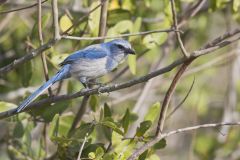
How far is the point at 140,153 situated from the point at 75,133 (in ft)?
1.69

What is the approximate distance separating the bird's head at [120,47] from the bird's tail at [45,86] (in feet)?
1.16

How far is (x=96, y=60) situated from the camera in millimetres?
4348

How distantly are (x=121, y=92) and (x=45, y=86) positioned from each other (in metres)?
2.89

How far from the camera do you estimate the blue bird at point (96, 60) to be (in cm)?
420

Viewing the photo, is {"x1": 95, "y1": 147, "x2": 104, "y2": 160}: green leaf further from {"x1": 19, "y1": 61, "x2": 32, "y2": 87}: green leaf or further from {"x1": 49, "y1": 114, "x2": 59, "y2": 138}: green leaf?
{"x1": 19, "y1": 61, "x2": 32, "y2": 87}: green leaf

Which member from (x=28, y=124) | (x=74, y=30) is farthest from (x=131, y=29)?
(x=28, y=124)

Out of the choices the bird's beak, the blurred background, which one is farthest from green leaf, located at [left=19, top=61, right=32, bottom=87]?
the bird's beak

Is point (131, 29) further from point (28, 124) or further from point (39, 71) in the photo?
point (39, 71)

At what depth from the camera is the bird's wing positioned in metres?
4.12

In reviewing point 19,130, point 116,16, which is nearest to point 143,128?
point 19,130

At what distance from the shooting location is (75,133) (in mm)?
3688

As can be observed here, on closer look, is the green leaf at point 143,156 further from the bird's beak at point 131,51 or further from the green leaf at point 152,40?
the green leaf at point 152,40

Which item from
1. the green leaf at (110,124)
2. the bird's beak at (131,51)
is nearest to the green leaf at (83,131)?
the green leaf at (110,124)

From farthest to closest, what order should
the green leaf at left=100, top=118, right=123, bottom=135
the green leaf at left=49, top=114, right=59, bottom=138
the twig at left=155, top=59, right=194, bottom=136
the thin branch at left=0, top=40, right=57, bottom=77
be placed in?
the green leaf at left=49, top=114, right=59, bottom=138, the green leaf at left=100, top=118, right=123, bottom=135, the thin branch at left=0, top=40, right=57, bottom=77, the twig at left=155, top=59, right=194, bottom=136
